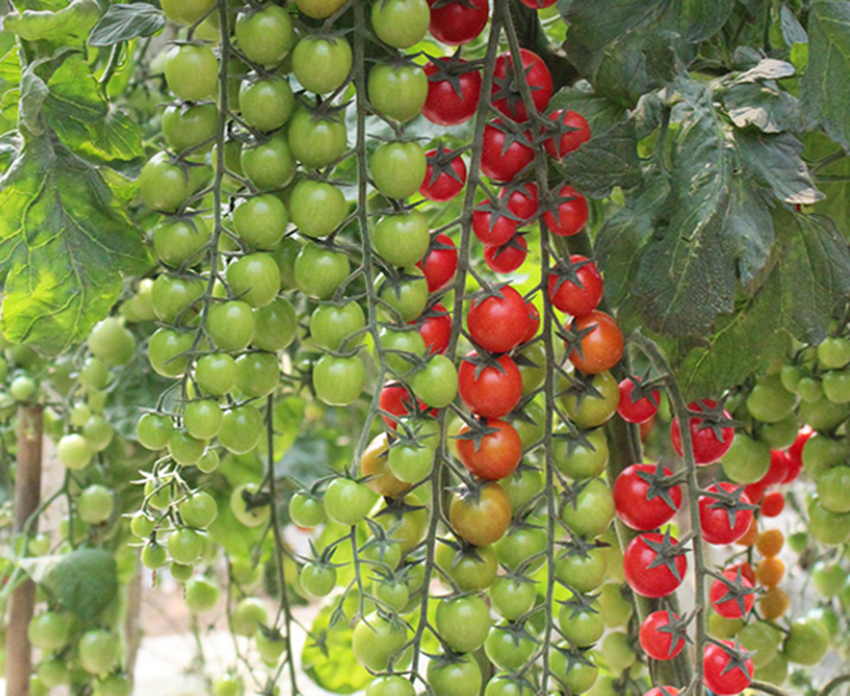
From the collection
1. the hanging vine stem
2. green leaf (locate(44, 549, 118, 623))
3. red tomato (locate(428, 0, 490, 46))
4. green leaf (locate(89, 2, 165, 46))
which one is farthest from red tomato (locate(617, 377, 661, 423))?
green leaf (locate(44, 549, 118, 623))

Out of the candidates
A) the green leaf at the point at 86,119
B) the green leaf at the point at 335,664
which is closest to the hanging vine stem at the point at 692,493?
the green leaf at the point at 86,119

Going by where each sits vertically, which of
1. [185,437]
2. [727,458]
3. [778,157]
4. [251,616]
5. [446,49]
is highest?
[778,157]

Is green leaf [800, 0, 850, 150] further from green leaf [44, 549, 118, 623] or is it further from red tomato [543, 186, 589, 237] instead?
green leaf [44, 549, 118, 623]

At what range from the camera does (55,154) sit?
554 millimetres

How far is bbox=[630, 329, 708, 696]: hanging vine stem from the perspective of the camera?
20.6 inches

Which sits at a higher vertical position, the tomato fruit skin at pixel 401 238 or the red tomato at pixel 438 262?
the tomato fruit skin at pixel 401 238

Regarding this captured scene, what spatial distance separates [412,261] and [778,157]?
0.19 m

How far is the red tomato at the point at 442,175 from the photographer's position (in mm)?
525

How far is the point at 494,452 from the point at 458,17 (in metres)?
0.24

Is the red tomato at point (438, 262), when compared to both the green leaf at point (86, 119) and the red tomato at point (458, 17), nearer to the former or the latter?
the red tomato at point (458, 17)

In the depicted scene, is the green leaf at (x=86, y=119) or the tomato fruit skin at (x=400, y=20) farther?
the green leaf at (x=86, y=119)

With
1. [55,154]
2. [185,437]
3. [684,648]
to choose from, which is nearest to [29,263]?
[55,154]

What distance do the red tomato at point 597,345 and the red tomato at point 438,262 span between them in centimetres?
8

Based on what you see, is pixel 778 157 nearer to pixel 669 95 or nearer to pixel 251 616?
pixel 669 95
